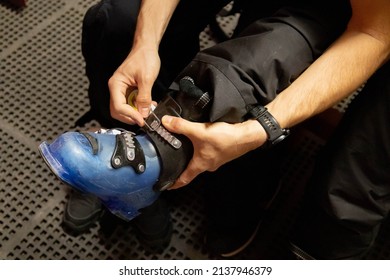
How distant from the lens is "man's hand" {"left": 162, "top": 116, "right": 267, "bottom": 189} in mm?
719

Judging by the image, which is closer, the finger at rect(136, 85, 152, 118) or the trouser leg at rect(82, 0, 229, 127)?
the finger at rect(136, 85, 152, 118)

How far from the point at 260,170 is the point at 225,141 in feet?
1.02

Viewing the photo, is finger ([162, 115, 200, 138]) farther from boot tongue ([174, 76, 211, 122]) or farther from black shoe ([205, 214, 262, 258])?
black shoe ([205, 214, 262, 258])

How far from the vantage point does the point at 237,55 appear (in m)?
0.73

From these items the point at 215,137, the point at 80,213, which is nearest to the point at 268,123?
the point at 215,137

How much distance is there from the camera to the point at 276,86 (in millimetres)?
754

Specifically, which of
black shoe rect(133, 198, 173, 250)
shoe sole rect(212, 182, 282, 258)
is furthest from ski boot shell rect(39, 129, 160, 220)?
shoe sole rect(212, 182, 282, 258)

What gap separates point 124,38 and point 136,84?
0.14 m

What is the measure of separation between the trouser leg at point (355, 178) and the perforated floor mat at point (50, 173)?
238 millimetres

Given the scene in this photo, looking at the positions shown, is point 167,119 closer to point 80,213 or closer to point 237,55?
point 237,55

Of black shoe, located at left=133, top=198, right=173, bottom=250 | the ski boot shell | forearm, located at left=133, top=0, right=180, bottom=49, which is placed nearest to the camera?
the ski boot shell
